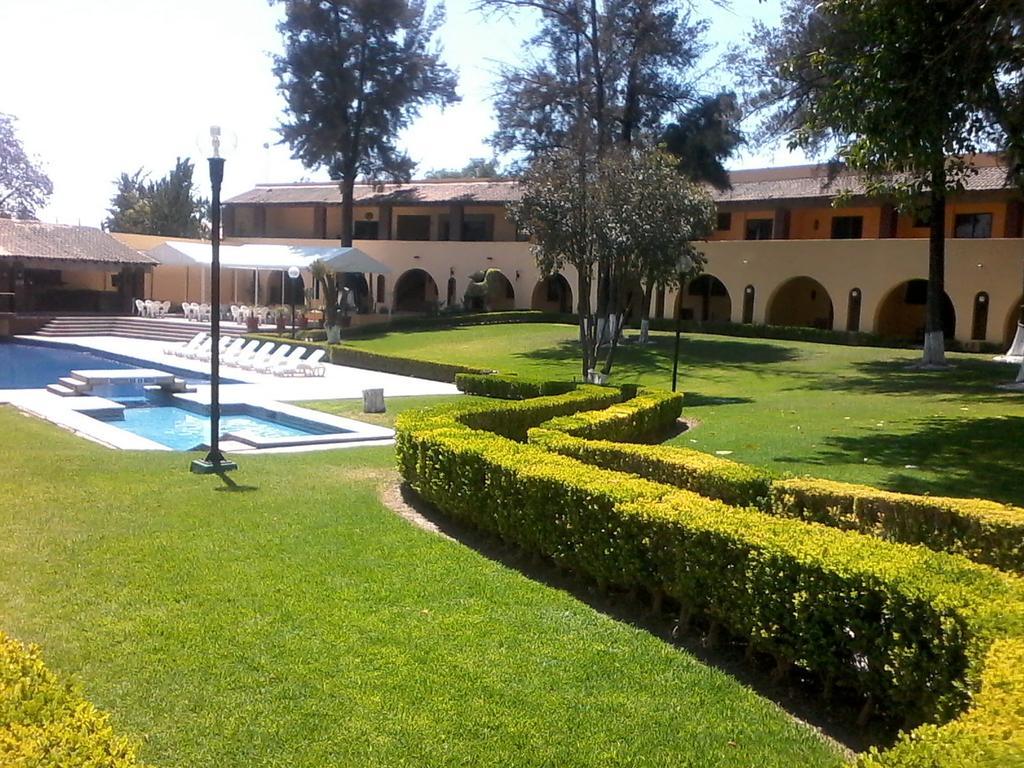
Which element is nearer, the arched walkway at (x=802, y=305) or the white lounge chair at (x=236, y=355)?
the white lounge chair at (x=236, y=355)

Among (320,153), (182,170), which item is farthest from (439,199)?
(182,170)

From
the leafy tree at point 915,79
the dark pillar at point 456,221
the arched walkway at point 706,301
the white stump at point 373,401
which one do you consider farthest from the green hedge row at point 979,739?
the dark pillar at point 456,221

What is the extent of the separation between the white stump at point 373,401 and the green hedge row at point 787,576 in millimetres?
7967

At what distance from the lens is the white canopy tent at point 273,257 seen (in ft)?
104

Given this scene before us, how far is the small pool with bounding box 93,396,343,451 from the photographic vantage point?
1388cm

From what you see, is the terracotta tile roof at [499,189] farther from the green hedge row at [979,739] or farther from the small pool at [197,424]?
the green hedge row at [979,739]

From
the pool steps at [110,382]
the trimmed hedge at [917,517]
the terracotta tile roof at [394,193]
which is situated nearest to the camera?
the trimmed hedge at [917,517]

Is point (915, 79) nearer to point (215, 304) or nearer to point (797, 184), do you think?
point (215, 304)

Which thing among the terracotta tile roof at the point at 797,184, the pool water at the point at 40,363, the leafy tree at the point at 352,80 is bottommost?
the pool water at the point at 40,363

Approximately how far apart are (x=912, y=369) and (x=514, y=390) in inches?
424

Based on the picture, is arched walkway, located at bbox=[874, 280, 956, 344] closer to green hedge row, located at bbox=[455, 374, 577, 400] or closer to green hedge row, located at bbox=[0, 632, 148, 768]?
green hedge row, located at bbox=[455, 374, 577, 400]

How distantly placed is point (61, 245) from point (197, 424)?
25024 millimetres

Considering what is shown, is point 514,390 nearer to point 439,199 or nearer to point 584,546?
point 584,546

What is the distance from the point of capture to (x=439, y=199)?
125 feet
